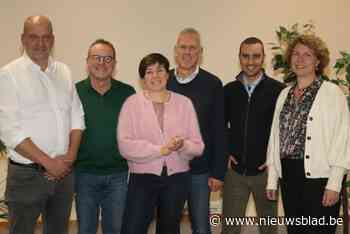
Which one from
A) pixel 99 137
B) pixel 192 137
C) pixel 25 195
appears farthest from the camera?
pixel 99 137

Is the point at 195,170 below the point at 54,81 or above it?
below

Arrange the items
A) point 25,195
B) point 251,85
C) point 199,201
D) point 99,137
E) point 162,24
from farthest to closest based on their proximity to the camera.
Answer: point 162,24 < point 251,85 < point 199,201 < point 99,137 < point 25,195

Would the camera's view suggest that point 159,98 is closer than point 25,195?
No

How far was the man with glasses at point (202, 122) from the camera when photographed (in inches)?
121

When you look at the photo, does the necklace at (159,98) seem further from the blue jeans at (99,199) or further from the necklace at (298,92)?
the necklace at (298,92)

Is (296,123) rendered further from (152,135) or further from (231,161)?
(152,135)

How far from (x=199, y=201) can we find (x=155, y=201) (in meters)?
0.45

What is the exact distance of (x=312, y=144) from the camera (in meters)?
2.67

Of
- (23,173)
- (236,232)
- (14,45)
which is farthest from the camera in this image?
(14,45)

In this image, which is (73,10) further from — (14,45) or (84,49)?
(14,45)

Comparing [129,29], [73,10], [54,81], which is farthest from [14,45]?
[54,81]

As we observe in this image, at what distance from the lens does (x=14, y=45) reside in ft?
15.0

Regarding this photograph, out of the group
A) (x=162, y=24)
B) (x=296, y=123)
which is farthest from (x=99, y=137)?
(x=162, y=24)

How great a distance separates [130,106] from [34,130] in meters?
0.59
